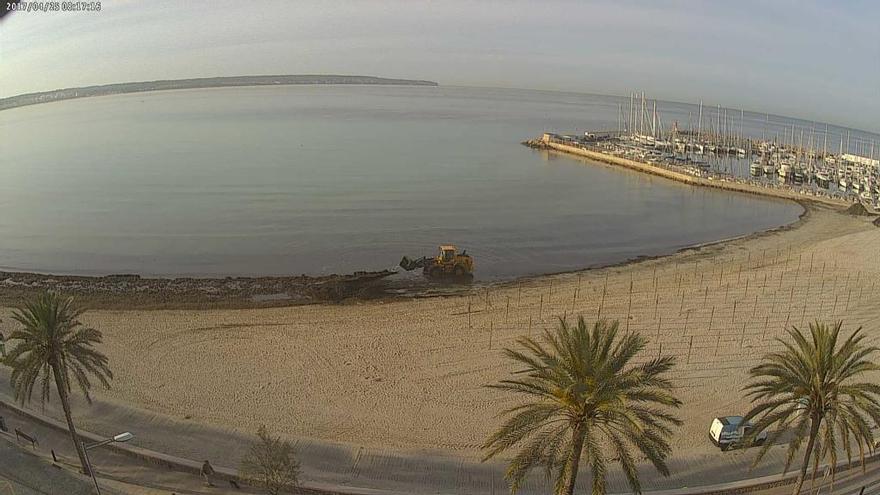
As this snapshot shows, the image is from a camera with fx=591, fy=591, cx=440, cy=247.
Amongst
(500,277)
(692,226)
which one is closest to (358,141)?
(692,226)

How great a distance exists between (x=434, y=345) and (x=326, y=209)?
28987 millimetres

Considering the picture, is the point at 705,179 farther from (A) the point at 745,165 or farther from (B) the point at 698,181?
(A) the point at 745,165

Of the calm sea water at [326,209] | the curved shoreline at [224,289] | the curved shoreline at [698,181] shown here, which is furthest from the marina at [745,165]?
the curved shoreline at [224,289]

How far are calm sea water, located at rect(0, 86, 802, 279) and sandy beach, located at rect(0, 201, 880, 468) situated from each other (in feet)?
23.5

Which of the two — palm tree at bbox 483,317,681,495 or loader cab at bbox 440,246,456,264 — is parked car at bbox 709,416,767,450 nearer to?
palm tree at bbox 483,317,681,495

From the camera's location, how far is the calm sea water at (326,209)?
3941 centimetres

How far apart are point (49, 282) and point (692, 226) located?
47.3 m

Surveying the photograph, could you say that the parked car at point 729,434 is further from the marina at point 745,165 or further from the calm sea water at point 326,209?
the marina at point 745,165

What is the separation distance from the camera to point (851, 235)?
4394cm

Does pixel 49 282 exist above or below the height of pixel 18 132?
below

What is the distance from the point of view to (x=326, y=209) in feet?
A: 167

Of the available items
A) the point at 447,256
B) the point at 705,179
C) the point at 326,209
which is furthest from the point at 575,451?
the point at 705,179

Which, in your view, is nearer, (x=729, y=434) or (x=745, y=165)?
(x=729, y=434)

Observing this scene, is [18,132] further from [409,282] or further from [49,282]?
[409,282]
